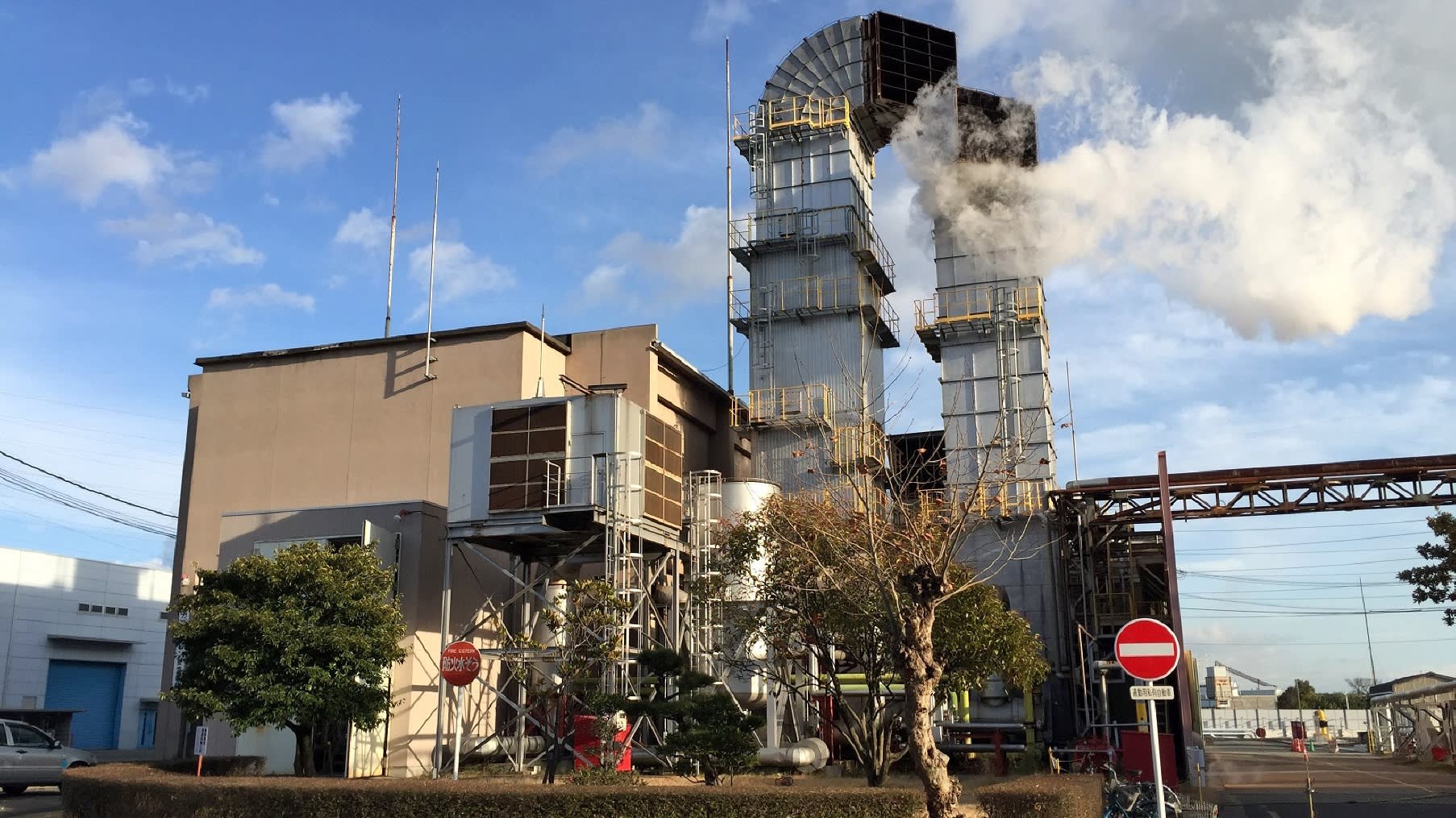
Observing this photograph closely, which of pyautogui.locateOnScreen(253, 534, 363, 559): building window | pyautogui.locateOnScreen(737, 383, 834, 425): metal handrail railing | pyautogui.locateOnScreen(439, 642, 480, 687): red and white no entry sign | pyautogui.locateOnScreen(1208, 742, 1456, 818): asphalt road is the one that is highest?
pyautogui.locateOnScreen(737, 383, 834, 425): metal handrail railing

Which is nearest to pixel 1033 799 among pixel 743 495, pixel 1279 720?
pixel 743 495

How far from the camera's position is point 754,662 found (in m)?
26.6

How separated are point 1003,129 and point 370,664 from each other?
102 feet

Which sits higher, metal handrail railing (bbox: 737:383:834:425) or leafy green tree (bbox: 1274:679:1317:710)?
metal handrail railing (bbox: 737:383:834:425)

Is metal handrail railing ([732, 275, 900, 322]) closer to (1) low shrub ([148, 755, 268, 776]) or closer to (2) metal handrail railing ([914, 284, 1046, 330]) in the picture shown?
(2) metal handrail railing ([914, 284, 1046, 330])

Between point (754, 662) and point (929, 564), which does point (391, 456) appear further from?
point (929, 564)

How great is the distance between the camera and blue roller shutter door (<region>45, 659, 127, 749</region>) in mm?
51156

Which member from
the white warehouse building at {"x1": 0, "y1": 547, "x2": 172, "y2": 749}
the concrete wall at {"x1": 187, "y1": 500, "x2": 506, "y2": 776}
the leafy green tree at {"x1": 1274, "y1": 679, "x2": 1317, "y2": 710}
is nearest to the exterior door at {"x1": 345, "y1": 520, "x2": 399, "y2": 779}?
the concrete wall at {"x1": 187, "y1": 500, "x2": 506, "y2": 776}

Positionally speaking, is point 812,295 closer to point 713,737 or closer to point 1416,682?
point 713,737

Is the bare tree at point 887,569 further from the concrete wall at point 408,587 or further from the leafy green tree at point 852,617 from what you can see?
the concrete wall at point 408,587

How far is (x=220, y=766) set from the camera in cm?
2381

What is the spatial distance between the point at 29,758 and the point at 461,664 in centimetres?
1452

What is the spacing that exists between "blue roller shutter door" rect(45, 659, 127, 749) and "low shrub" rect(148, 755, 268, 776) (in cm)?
3129

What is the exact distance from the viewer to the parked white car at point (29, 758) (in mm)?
25984
